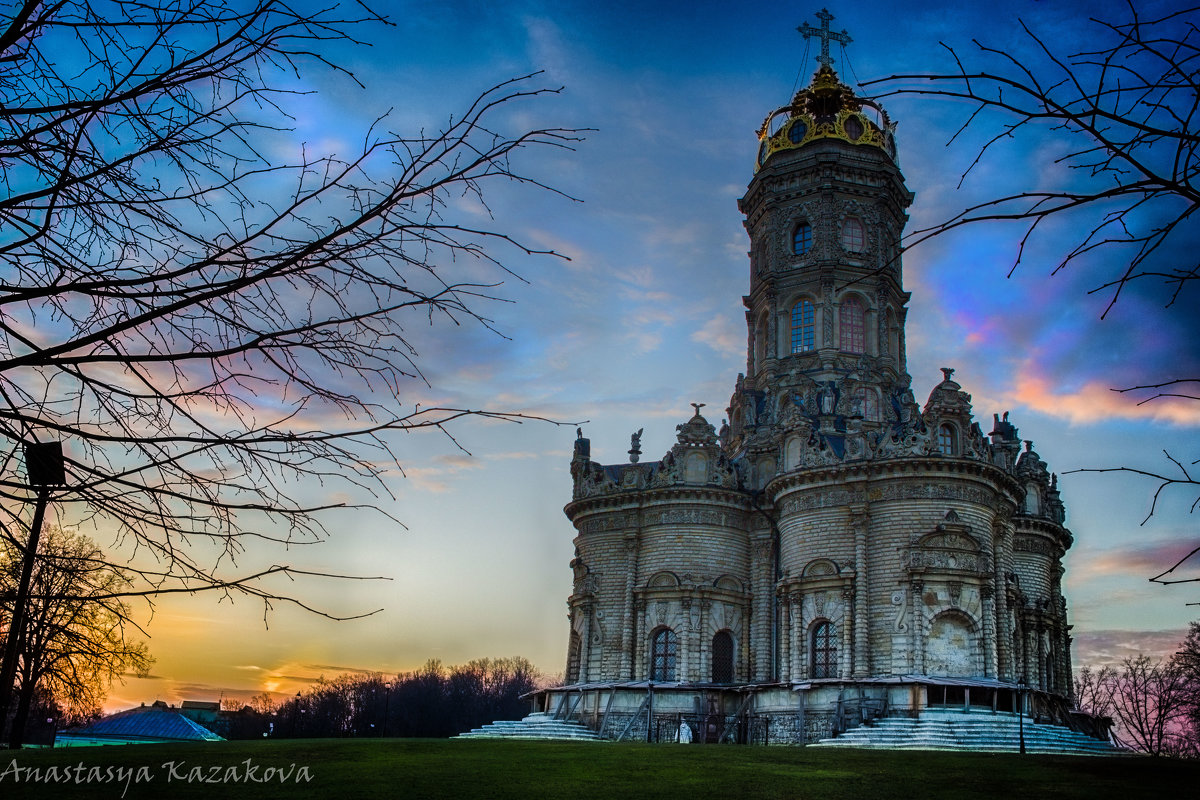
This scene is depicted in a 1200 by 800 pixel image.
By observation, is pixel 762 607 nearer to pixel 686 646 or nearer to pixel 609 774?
pixel 686 646

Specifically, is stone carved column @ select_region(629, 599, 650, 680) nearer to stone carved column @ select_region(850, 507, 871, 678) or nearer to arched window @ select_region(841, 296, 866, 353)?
stone carved column @ select_region(850, 507, 871, 678)

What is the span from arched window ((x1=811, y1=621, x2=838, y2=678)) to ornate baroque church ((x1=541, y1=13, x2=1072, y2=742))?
0.29ft

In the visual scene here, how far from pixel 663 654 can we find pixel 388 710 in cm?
5996

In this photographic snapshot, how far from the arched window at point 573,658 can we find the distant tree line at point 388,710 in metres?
48.6

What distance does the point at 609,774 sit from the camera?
18.3 m

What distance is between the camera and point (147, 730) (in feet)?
229

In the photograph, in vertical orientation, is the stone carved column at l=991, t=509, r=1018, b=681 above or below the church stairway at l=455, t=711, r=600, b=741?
above

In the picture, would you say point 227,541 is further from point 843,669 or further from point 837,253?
point 837,253

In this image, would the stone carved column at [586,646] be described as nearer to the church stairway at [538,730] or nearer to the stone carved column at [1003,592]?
the church stairway at [538,730]

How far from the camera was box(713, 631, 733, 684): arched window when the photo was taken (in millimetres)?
41062

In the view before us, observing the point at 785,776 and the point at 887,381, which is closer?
the point at 785,776

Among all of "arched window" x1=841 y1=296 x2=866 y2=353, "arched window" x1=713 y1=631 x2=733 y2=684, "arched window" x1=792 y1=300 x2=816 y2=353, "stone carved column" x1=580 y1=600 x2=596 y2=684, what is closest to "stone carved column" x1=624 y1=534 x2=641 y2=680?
"stone carved column" x1=580 y1=600 x2=596 y2=684

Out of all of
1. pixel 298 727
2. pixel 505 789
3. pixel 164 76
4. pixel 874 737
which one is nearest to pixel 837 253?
pixel 874 737

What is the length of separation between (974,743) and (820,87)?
32.4m
